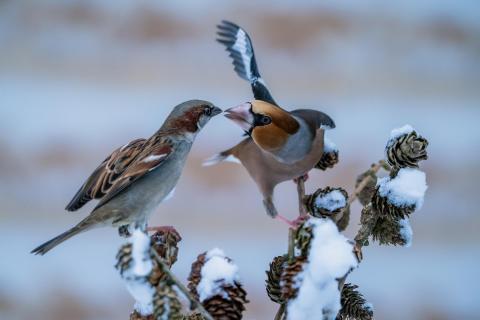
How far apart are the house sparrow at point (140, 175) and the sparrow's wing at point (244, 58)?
93 mm

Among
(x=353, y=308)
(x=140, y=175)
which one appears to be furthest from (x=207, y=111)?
(x=353, y=308)

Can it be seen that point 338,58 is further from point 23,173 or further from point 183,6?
point 23,173

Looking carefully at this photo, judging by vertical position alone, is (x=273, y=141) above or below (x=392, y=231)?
above

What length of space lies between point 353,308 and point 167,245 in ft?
0.52

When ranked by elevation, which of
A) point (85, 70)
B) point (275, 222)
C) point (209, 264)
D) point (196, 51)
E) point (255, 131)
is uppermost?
point (196, 51)

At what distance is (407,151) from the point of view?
0.44 metres

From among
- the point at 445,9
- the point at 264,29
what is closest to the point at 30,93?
the point at 264,29

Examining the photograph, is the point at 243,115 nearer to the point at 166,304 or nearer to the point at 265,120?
the point at 265,120

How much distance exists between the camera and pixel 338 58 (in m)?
1.21

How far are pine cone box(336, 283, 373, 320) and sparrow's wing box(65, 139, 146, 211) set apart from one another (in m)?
0.29

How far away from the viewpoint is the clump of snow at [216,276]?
0.38 metres

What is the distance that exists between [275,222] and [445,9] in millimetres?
569

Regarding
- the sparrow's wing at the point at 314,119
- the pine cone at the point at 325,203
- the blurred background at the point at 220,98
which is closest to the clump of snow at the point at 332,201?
the pine cone at the point at 325,203

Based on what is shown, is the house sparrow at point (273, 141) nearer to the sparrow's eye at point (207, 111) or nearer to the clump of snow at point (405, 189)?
the sparrow's eye at point (207, 111)
